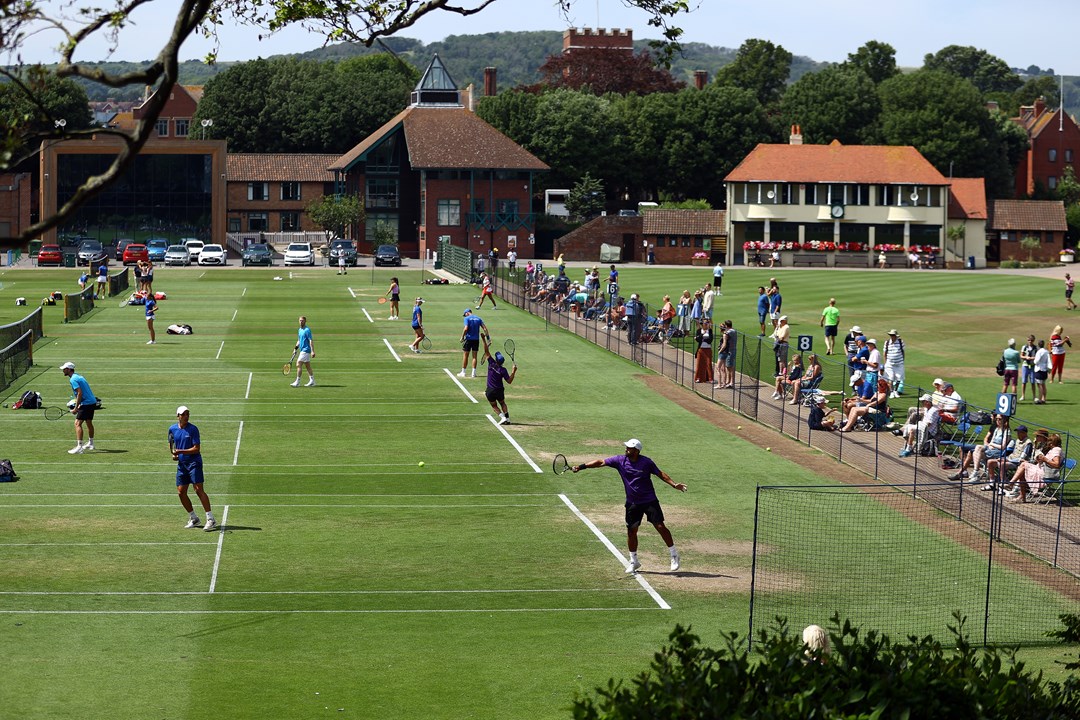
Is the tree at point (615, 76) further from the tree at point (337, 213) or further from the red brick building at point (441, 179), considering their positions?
the tree at point (337, 213)

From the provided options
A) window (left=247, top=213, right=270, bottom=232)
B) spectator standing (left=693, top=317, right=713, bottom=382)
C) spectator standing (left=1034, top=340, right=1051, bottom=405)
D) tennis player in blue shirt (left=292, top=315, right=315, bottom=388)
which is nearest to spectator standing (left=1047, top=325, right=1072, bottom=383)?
spectator standing (left=1034, top=340, right=1051, bottom=405)

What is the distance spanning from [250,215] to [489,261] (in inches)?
1829

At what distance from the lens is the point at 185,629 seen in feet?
57.6

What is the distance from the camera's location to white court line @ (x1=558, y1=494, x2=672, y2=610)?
19.0 meters

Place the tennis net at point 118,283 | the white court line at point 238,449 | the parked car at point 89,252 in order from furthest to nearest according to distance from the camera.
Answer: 1. the parked car at point 89,252
2. the tennis net at point 118,283
3. the white court line at point 238,449

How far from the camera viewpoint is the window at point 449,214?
10219cm

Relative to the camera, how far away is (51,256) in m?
92.4

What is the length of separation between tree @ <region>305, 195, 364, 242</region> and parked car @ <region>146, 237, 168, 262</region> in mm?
12309

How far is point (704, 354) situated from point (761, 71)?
125 m

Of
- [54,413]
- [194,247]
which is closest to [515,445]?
[54,413]

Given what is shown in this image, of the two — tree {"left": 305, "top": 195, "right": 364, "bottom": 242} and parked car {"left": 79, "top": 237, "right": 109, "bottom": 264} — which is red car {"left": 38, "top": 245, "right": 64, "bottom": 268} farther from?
tree {"left": 305, "top": 195, "right": 364, "bottom": 242}

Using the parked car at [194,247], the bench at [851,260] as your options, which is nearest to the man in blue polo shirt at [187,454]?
the parked car at [194,247]

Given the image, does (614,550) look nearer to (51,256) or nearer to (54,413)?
(54,413)

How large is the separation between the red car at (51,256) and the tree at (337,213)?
1912 cm
